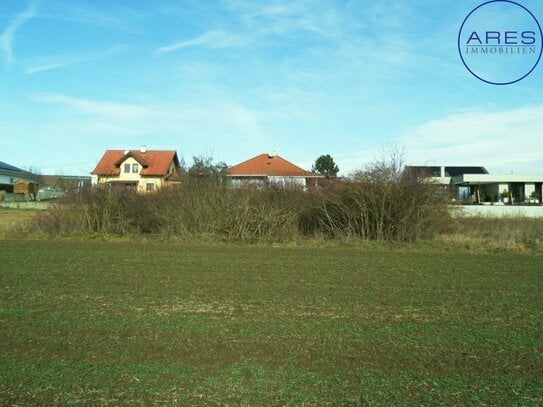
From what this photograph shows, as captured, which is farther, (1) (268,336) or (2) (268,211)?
(2) (268,211)

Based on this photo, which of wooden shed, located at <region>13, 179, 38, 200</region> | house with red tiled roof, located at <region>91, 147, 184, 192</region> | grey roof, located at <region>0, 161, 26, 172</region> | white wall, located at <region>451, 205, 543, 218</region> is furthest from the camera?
grey roof, located at <region>0, 161, 26, 172</region>

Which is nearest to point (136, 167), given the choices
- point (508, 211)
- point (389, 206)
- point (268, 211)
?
point (268, 211)

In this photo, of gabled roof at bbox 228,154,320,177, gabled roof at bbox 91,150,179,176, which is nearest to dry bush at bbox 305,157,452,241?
gabled roof at bbox 228,154,320,177

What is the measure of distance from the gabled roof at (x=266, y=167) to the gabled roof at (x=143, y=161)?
34.7 feet

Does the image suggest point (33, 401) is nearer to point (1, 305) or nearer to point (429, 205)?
point (1, 305)

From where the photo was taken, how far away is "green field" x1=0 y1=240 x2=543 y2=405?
15.3 ft

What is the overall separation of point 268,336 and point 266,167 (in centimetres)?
5028

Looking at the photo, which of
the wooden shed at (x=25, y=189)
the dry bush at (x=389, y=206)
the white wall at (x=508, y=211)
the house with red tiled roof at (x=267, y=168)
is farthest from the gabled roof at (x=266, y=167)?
the dry bush at (x=389, y=206)

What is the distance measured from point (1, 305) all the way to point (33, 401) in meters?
4.17

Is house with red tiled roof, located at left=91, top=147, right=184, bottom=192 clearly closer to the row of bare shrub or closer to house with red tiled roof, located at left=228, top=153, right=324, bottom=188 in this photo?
house with red tiled roof, located at left=228, top=153, right=324, bottom=188

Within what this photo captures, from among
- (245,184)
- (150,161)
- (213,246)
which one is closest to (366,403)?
(213,246)

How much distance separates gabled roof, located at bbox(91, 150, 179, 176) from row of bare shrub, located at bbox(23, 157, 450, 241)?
37.6m

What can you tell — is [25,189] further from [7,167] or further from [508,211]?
[508,211]

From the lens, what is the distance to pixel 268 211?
2153cm
